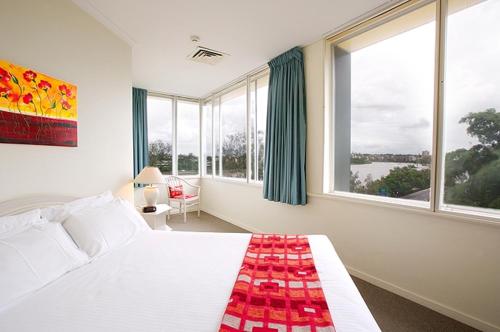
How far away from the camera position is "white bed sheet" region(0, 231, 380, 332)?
92cm

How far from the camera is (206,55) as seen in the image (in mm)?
3012

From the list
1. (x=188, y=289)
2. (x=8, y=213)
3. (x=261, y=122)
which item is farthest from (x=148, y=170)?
(x=188, y=289)

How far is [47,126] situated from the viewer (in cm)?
173

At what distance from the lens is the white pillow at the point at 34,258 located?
1.06 m

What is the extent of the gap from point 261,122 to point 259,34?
1.38m

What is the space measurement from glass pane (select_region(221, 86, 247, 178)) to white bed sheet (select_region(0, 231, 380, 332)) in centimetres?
265

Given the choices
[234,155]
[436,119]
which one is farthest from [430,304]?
[234,155]

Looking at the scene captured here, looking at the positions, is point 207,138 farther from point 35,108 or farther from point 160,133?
point 35,108

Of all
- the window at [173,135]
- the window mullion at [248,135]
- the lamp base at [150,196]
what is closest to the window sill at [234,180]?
the window mullion at [248,135]

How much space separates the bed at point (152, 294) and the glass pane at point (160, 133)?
3147 mm

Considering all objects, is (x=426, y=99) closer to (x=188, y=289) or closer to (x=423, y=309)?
(x=423, y=309)

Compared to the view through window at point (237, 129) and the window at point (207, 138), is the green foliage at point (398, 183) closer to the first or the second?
the view through window at point (237, 129)

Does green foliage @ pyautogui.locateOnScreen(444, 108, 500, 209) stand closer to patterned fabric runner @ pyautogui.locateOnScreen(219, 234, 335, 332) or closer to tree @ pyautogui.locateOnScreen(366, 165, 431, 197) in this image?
tree @ pyautogui.locateOnScreen(366, 165, 431, 197)

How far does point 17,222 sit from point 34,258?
366mm
